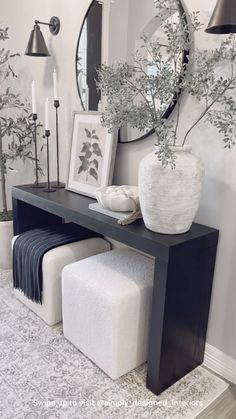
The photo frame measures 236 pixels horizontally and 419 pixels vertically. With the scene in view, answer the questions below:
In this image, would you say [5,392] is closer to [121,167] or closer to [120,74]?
[121,167]

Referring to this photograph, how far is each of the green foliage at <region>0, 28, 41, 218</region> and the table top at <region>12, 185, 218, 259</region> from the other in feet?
1.89

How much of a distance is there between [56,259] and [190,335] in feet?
2.81

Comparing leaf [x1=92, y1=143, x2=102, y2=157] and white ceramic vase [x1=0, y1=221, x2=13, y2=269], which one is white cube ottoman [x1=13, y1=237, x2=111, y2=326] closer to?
leaf [x1=92, y1=143, x2=102, y2=157]

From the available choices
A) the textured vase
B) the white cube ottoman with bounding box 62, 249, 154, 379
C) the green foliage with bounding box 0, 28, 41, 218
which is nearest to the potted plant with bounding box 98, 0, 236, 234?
the textured vase

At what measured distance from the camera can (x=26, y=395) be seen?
154cm

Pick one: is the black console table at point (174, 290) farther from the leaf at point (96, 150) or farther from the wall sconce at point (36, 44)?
the wall sconce at point (36, 44)

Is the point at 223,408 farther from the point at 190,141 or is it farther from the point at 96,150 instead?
the point at 96,150

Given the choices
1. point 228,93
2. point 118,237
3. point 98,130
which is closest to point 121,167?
point 98,130

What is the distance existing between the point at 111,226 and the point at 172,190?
376mm

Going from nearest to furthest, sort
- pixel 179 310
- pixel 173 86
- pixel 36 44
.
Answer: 1. pixel 173 86
2. pixel 179 310
3. pixel 36 44

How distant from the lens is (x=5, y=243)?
2723 millimetres

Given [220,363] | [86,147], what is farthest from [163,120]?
[220,363]

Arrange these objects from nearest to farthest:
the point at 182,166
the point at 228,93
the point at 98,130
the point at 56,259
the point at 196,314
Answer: the point at 182,166 < the point at 228,93 < the point at 196,314 < the point at 56,259 < the point at 98,130

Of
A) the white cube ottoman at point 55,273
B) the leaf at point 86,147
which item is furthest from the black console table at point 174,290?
the leaf at point 86,147
